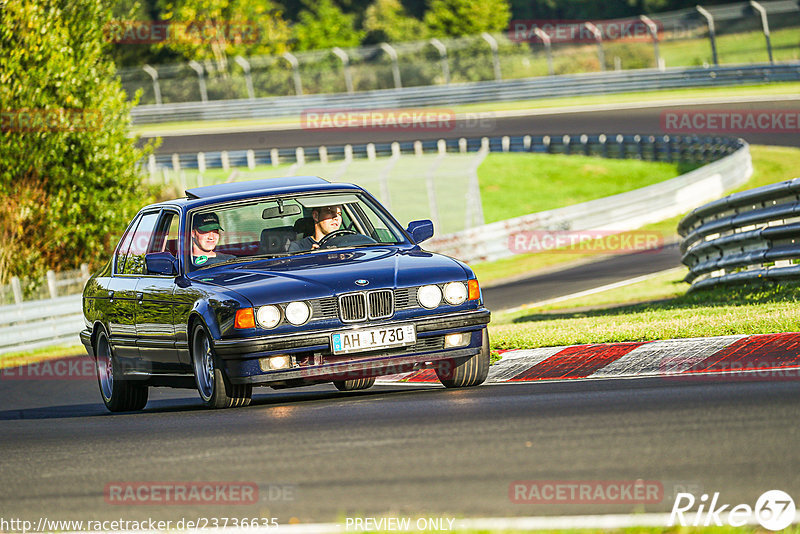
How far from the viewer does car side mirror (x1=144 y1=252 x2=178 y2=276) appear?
8.88 meters

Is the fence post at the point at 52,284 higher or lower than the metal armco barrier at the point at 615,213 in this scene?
higher

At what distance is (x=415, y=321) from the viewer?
8047 mm

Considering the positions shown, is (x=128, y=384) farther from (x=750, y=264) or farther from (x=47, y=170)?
(x=47, y=170)

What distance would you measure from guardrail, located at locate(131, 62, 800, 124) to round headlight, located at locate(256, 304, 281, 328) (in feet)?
127

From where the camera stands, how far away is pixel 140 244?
991 cm

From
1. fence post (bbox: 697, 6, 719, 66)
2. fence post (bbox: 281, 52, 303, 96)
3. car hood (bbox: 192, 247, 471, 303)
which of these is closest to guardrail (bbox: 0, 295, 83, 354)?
car hood (bbox: 192, 247, 471, 303)

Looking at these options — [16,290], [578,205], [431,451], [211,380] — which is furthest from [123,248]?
[578,205]

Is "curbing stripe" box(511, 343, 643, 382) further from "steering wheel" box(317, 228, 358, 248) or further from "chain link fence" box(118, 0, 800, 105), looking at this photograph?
"chain link fence" box(118, 0, 800, 105)

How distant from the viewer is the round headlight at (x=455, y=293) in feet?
26.9

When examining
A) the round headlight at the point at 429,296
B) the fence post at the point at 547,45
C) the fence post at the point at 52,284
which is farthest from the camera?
the fence post at the point at 547,45

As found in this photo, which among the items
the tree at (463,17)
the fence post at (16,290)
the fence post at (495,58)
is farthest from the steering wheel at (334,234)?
the tree at (463,17)

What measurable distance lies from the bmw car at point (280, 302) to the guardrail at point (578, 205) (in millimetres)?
9630

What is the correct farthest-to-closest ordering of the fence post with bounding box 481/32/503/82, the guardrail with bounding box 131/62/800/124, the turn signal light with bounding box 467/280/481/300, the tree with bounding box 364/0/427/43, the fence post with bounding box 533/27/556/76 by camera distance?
the tree with bounding box 364/0/427/43 → the fence post with bounding box 481/32/503/82 → the fence post with bounding box 533/27/556/76 → the guardrail with bounding box 131/62/800/124 → the turn signal light with bounding box 467/280/481/300

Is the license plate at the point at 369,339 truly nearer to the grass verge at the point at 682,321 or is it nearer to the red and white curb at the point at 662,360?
the red and white curb at the point at 662,360
